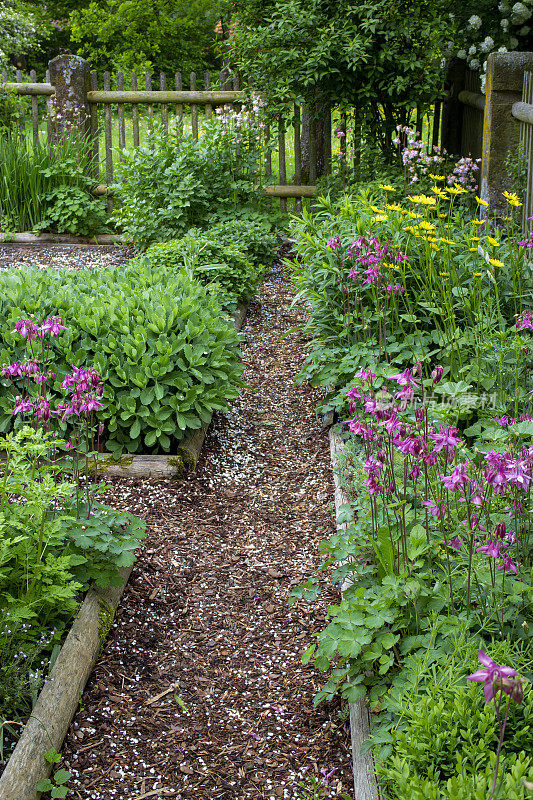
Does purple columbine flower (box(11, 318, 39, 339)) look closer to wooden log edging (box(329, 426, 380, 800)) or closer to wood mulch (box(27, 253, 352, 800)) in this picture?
wood mulch (box(27, 253, 352, 800))

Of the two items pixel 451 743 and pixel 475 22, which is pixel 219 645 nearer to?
pixel 451 743

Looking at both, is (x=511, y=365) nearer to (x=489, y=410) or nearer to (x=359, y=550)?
(x=489, y=410)

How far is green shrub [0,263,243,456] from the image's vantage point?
3.86 m

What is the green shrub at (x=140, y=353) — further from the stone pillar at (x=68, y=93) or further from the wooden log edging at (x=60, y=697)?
the stone pillar at (x=68, y=93)

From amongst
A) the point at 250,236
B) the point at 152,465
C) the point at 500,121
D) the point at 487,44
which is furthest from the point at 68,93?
the point at 152,465

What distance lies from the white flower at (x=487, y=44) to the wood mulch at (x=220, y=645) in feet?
17.6

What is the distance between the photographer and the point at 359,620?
7.25ft

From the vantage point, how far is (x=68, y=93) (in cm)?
901

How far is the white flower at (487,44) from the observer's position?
7.66 meters

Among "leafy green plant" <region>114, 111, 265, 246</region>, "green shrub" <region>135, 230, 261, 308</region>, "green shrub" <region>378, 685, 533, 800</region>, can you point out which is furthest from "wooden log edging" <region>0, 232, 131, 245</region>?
"green shrub" <region>378, 685, 533, 800</region>

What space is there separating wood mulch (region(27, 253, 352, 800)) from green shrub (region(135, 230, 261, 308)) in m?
1.73

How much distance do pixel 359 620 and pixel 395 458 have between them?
1.14 m

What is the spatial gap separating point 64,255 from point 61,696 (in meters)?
5.94

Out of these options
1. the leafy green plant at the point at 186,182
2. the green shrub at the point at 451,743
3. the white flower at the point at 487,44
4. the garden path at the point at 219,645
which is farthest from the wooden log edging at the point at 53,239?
the green shrub at the point at 451,743
